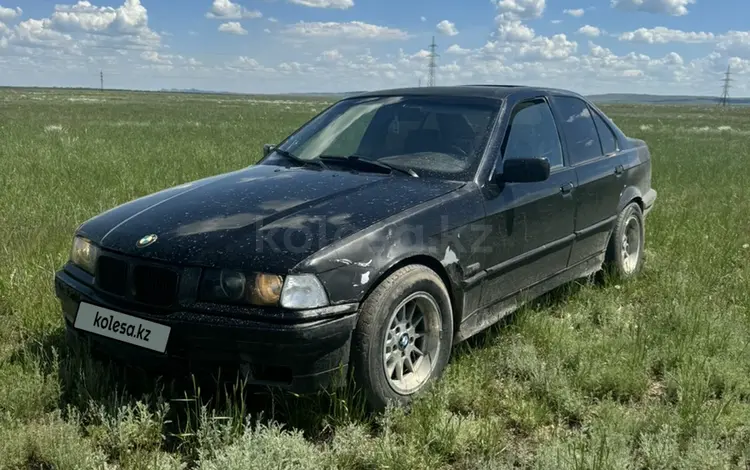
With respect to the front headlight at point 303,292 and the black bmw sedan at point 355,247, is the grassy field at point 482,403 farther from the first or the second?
the front headlight at point 303,292

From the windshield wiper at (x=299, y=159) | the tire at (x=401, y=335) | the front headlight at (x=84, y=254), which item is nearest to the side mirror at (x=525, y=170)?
the tire at (x=401, y=335)

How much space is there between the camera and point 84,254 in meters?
3.28

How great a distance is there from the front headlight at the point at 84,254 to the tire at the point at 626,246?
3820mm

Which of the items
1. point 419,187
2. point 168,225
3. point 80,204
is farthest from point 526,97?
point 80,204

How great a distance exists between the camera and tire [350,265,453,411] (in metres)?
2.83

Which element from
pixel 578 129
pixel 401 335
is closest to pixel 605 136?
pixel 578 129

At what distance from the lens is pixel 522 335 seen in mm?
4086

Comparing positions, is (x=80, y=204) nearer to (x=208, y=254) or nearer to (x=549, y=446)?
(x=208, y=254)

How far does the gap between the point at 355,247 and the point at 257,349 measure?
1.97 ft

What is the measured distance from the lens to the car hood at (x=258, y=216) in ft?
9.16

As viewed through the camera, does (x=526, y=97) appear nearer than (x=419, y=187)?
No

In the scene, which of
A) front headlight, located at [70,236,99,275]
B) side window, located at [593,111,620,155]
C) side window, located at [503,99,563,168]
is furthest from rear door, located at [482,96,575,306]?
front headlight, located at [70,236,99,275]

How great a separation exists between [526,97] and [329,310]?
2360 millimetres

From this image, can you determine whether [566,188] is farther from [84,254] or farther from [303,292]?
[84,254]
